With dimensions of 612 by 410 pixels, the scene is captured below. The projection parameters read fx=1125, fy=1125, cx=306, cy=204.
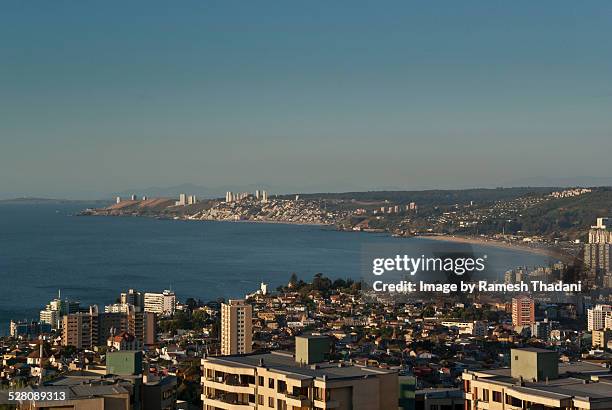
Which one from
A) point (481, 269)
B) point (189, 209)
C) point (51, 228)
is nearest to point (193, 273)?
point (481, 269)

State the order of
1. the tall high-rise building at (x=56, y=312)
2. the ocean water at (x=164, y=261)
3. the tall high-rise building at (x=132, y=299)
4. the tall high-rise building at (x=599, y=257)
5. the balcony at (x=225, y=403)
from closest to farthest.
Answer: the balcony at (x=225, y=403)
the tall high-rise building at (x=599, y=257)
the tall high-rise building at (x=56, y=312)
the tall high-rise building at (x=132, y=299)
the ocean water at (x=164, y=261)

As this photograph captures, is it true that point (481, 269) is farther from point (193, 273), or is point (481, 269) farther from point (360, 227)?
point (360, 227)

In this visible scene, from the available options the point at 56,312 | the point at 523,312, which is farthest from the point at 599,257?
the point at 56,312

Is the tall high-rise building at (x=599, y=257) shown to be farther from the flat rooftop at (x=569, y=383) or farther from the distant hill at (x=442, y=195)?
the distant hill at (x=442, y=195)

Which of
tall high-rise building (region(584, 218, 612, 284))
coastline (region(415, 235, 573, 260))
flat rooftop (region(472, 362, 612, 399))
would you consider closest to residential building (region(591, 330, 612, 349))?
tall high-rise building (region(584, 218, 612, 284))

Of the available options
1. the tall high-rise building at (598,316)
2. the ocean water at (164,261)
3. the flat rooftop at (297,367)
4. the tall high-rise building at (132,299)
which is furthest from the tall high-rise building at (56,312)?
the flat rooftop at (297,367)

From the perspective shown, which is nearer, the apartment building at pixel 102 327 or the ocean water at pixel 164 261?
the apartment building at pixel 102 327

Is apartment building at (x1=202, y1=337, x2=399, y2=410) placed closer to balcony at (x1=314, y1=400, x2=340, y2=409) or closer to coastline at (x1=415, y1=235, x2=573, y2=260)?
balcony at (x1=314, y1=400, x2=340, y2=409)

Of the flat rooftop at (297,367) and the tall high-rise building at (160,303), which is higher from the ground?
the flat rooftop at (297,367)
